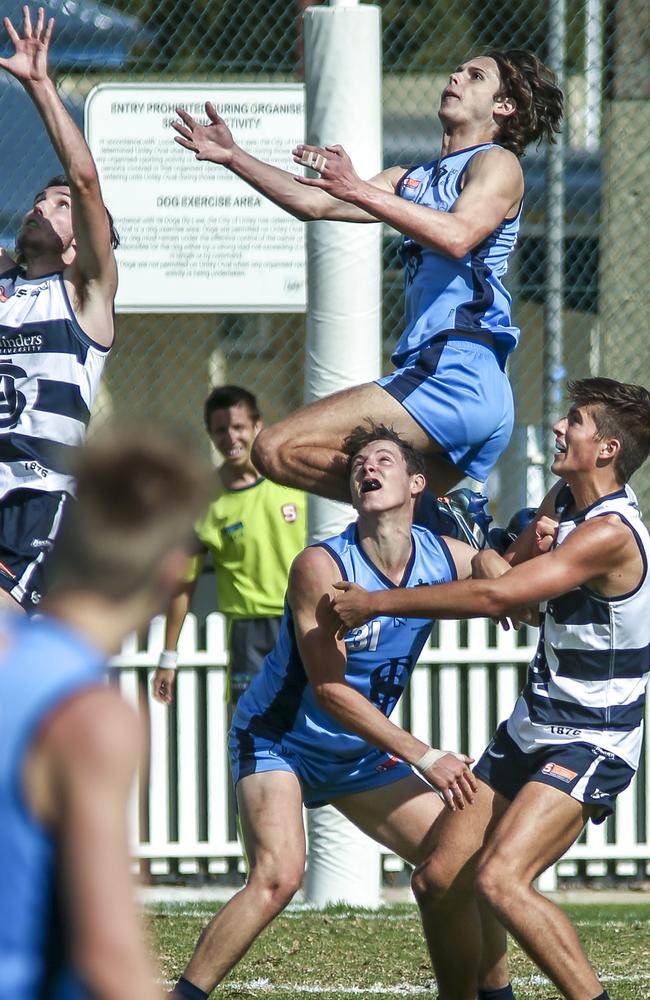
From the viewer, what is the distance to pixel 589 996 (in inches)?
173

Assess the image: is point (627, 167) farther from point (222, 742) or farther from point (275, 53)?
point (222, 742)

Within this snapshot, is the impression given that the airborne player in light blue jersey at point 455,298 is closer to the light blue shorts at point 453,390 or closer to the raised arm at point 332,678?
the light blue shorts at point 453,390

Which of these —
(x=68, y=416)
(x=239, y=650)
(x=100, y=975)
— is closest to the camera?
(x=100, y=975)

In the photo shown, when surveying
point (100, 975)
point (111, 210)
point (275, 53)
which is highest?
point (275, 53)

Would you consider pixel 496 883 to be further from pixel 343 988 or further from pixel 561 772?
pixel 343 988

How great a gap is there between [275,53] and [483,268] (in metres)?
4.21

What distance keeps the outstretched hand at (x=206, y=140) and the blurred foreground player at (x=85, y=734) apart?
9.16 feet

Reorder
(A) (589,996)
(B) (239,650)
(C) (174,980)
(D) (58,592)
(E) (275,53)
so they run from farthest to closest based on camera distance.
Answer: (E) (275,53), (B) (239,650), (C) (174,980), (A) (589,996), (D) (58,592)

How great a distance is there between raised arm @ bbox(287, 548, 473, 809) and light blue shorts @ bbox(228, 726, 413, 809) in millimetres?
271

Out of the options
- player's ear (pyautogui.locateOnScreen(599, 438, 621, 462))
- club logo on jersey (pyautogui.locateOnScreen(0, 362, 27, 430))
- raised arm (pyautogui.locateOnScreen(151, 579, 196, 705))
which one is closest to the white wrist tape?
player's ear (pyautogui.locateOnScreen(599, 438, 621, 462))

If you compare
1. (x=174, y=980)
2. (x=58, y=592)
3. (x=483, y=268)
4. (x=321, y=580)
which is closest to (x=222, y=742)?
(x=174, y=980)

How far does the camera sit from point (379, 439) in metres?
4.65

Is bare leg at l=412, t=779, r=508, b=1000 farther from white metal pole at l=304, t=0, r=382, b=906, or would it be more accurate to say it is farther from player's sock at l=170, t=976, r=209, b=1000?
white metal pole at l=304, t=0, r=382, b=906

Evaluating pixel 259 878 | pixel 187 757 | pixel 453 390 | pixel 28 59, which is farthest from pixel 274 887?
pixel 187 757
